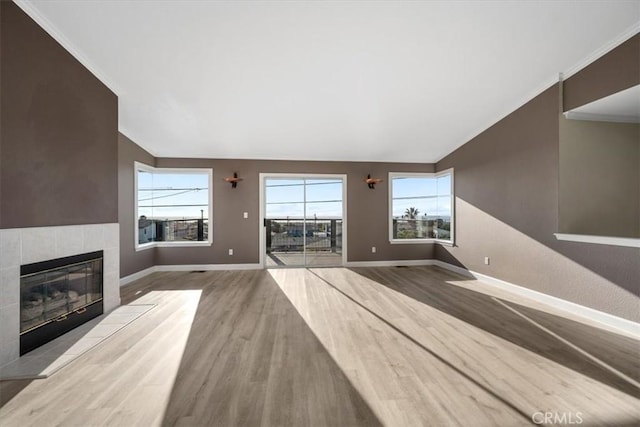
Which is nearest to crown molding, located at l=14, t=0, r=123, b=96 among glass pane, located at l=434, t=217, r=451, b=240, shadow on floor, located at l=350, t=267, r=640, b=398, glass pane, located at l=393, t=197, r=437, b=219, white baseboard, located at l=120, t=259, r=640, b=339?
white baseboard, located at l=120, t=259, r=640, b=339

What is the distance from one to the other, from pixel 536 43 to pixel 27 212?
17.0 ft

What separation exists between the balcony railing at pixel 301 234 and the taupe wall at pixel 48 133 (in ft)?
10.1

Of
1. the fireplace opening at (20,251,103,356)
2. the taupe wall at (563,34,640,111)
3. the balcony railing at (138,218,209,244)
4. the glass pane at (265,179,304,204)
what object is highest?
the taupe wall at (563,34,640,111)

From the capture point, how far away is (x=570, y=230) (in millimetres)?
3180

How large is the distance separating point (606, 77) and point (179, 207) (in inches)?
269

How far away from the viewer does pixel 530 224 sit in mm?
3547

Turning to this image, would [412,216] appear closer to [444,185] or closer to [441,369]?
[444,185]

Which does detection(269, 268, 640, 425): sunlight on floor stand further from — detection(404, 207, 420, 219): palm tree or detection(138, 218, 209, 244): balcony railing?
detection(138, 218, 209, 244): balcony railing

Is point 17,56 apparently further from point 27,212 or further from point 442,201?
point 442,201

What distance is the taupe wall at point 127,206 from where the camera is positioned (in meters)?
4.16

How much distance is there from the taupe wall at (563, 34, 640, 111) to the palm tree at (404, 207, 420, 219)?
3.09 m

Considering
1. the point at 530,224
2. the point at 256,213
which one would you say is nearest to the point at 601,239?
the point at 530,224

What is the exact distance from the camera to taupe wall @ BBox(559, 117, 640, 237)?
3193 mm

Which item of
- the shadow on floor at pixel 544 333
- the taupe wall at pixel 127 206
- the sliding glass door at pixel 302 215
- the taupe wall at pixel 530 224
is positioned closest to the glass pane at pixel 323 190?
the sliding glass door at pixel 302 215
